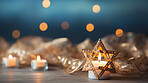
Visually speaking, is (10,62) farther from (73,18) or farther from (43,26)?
(73,18)

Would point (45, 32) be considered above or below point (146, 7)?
below

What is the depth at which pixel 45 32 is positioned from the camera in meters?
1.18

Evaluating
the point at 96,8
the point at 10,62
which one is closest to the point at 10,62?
the point at 10,62

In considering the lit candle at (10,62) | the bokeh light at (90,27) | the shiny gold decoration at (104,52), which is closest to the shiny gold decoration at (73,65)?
the shiny gold decoration at (104,52)

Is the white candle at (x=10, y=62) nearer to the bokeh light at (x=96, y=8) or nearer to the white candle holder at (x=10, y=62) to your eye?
the white candle holder at (x=10, y=62)

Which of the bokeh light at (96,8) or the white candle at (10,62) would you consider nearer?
the white candle at (10,62)

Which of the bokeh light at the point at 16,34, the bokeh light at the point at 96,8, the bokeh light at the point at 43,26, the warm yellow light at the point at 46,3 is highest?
the warm yellow light at the point at 46,3

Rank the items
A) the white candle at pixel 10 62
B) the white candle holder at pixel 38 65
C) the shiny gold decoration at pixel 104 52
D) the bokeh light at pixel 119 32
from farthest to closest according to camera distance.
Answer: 1. the bokeh light at pixel 119 32
2. the white candle at pixel 10 62
3. the white candle holder at pixel 38 65
4. the shiny gold decoration at pixel 104 52

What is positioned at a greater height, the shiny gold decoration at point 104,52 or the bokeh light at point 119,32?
the bokeh light at point 119,32

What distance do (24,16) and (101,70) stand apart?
0.82 m

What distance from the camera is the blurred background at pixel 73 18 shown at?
1.13 metres

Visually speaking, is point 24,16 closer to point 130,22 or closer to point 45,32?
point 45,32

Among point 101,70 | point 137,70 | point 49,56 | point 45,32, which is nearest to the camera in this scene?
point 101,70

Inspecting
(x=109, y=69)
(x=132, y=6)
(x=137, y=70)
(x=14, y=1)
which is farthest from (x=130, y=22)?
(x=14, y=1)
